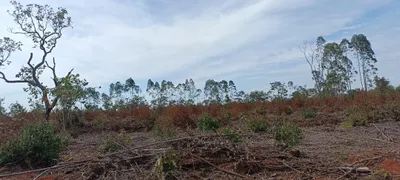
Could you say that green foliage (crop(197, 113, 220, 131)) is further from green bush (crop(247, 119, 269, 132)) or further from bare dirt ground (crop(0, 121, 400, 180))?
bare dirt ground (crop(0, 121, 400, 180))

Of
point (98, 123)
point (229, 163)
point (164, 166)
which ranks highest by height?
point (98, 123)

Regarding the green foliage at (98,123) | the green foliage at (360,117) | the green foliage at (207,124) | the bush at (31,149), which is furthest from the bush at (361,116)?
the green foliage at (98,123)

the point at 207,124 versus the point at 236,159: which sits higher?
the point at 207,124

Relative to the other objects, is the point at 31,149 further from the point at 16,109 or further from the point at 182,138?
the point at 16,109

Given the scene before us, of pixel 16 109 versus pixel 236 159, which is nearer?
pixel 236 159

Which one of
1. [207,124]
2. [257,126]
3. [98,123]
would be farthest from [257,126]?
[98,123]

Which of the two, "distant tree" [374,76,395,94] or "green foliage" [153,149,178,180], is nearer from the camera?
"green foliage" [153,149,178,180]

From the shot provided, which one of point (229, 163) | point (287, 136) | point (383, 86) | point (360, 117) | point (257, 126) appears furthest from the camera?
point (383, 86)

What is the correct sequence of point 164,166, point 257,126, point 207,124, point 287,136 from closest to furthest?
point 164,166, point 287,136, point 257,126, point 207,124

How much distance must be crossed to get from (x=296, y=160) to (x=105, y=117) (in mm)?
10168

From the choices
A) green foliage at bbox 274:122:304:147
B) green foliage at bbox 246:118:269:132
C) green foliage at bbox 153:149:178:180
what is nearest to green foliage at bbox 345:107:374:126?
green foliage at bbox 246:118:269:132

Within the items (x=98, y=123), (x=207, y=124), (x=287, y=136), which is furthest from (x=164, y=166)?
(x=98, y=123)

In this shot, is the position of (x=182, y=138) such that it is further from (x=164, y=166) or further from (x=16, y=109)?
(x=16, y=109)

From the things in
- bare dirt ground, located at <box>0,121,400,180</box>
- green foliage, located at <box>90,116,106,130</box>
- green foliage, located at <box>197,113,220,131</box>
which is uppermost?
green foliage, located at <box>90,116,106,130</box>
